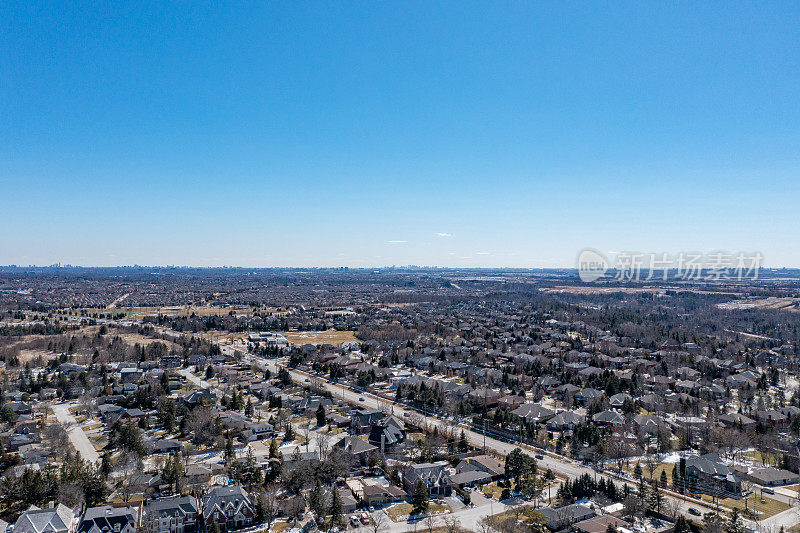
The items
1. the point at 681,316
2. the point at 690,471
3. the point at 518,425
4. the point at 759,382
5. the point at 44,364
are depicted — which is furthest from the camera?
the point at 681,316

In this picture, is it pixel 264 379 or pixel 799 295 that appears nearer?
pixel 264 379

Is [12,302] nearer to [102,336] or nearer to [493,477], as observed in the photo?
[102,336]

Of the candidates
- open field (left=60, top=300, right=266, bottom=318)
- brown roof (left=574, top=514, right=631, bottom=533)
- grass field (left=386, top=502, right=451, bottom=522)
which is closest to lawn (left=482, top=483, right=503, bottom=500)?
grass field (left=386, top=502, right=451, bottom=522)

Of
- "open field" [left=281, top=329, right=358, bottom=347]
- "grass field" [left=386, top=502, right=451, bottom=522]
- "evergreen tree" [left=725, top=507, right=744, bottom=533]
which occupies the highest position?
"evergreen tree" [left=725, top=507, right=744, bottom=533]

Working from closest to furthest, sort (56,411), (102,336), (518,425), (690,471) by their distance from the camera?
(690,471) → (518,425) → (56,411) → (102,336)

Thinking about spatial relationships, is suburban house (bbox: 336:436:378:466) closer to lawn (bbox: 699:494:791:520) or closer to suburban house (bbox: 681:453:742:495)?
suburban house (bbox: 681:453:742:495)

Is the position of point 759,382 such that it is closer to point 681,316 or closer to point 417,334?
point 417,334

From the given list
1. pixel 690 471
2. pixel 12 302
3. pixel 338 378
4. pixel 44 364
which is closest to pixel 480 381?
pixel 338 378
